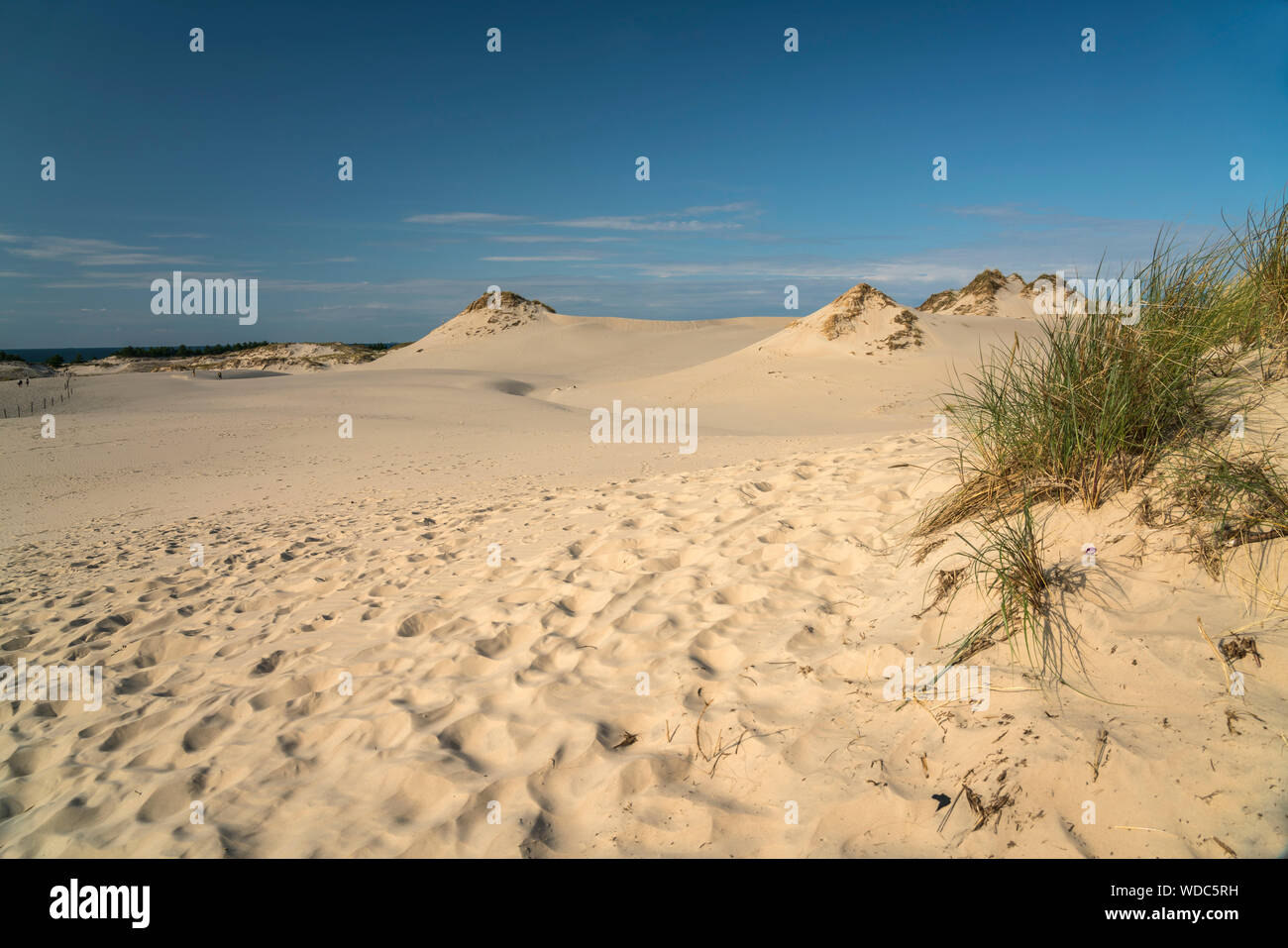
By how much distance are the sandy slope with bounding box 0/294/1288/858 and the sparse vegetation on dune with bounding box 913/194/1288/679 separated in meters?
0.15

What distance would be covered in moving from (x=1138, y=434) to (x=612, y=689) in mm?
2698

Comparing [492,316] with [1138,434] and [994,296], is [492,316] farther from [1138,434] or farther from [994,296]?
[1138,434]

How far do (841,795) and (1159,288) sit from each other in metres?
3.11

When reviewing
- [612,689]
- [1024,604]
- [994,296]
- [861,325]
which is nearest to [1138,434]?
[1024,604]

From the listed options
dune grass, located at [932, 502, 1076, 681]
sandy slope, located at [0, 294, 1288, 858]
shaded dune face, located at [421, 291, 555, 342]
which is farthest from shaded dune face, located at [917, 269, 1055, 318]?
dune grass, located at [932, 502, 1076, 681]

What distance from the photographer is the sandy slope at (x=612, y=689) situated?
2045 mm

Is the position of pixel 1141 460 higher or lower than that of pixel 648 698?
higher

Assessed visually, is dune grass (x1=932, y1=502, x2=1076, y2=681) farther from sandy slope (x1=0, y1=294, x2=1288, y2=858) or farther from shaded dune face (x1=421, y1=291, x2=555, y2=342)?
shaded dune face (x1=421, y1=291, x2=555, y2=342)

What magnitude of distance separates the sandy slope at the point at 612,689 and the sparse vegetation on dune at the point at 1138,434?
5.9 inches

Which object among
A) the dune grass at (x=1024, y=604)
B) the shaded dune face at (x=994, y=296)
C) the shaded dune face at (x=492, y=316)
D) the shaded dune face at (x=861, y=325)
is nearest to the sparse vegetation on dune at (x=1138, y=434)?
the dune grass at (x=1024, y=604)

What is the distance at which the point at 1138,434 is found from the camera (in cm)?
311

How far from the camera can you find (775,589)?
3725mm
